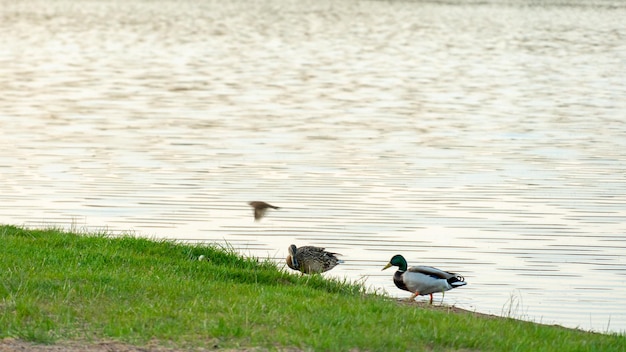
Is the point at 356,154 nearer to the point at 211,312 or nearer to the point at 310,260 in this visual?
the point at 310,260

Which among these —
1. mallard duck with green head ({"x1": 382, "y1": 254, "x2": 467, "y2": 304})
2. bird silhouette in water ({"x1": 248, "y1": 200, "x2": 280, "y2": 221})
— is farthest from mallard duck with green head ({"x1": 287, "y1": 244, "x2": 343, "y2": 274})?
bird silhouette in water ({"x1": 248, "y1": 200, "x2": 280, "y2": 221})

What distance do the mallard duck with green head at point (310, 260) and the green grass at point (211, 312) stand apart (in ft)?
4.56

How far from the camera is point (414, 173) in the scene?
2616 cm

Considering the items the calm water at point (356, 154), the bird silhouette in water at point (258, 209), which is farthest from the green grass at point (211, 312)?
the bird silhouette in water at point (258, 209)

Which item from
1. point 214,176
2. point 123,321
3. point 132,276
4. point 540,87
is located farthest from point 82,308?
point 540,87

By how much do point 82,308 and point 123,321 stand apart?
0.59 meters

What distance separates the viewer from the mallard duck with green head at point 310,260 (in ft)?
51.3

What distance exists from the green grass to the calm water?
3.05 m

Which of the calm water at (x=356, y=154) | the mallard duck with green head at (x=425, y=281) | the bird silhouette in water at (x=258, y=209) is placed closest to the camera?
the mallard duck with green head at (x=425, y=281)

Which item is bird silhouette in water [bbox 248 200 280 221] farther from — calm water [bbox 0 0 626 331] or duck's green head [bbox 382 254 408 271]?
duck's green head [bbox 382 254 408 271]

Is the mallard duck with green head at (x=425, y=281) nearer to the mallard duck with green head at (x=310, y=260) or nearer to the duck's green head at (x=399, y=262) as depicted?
the duck's green head at (x=399, y=262)

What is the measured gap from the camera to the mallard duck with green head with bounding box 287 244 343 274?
51.3 ft

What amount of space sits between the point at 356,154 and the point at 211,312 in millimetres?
17686

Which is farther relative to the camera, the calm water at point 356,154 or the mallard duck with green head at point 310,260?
the calm water at point 356,154
